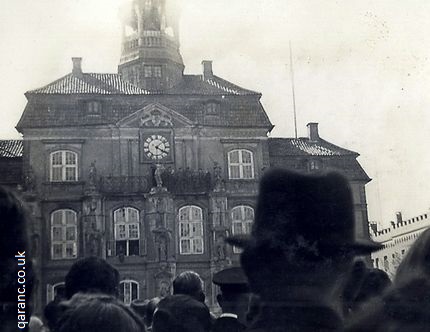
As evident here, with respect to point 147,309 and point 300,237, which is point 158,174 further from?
point 300,237

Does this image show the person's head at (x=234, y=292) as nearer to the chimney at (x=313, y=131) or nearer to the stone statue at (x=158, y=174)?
the chimney at (x=313, y=131)

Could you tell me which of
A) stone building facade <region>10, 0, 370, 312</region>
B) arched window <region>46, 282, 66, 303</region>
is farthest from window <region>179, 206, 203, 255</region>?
arched window <region>46, 282, 66, 303</region>

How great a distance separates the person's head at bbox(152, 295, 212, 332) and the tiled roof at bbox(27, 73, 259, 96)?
104 centimetres

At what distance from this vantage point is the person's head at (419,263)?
4.31 ft

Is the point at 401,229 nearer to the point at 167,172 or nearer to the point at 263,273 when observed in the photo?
the point at 263,273

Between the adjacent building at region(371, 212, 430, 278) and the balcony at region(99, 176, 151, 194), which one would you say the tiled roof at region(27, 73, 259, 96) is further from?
the adjacent building at region(371, 212, 430, 278)

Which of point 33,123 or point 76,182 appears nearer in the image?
point 33,123

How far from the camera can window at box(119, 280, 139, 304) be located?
389 cm

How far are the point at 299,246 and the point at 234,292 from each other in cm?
60

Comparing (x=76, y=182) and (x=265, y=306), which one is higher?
(x=76, y=182)

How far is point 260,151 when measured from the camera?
2.79m

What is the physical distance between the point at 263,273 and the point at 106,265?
0.45 m

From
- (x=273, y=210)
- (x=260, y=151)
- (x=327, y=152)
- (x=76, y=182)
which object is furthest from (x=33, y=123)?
(x=273, y=210)

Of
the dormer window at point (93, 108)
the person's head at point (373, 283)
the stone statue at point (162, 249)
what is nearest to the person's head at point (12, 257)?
the person's head at point (373, 283)
